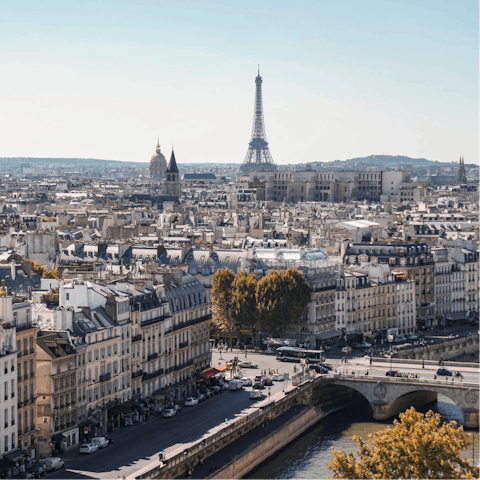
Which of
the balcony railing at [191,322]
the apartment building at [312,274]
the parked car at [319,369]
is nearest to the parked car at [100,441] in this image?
the balcony railing at [191,322]

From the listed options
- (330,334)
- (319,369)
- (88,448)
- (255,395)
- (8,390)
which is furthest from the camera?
(330,334)

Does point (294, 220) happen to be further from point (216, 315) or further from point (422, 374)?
point (422, 374)

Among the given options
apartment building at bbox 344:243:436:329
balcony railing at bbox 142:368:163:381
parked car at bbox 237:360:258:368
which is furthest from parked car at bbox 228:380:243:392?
apartment building at bbox 344:243:436:329

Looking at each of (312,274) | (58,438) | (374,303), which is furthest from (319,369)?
(58,438)

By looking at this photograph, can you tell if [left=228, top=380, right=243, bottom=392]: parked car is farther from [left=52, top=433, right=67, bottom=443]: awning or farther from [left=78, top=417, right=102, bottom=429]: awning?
[left=52, top=433, right=67, bottom=443]: awning

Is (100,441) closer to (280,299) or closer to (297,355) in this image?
(297,355)

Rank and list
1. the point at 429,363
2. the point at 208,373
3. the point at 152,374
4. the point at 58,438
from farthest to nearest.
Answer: the point at 429,363
the point at 208,373
the point at 152,374
the point at 58,438
